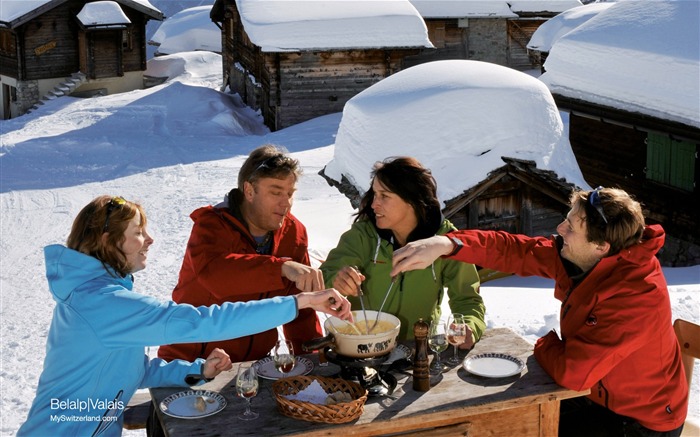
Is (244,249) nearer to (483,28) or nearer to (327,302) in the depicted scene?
(327,302)

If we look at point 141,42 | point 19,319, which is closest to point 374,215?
point 19,319

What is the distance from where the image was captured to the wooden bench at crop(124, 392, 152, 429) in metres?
4.32

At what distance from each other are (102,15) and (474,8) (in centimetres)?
1298

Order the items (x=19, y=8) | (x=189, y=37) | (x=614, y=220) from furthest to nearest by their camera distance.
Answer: (x=189, y=37)
(x=19, y=8)
(x=614, y=220)

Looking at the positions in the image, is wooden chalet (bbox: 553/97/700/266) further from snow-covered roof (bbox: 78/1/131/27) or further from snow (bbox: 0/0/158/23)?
snow (bbox: 0/0/158/23)

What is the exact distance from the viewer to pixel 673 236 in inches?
559

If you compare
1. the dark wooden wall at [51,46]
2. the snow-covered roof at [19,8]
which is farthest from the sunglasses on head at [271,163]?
the dark wooden wall at [51,46]

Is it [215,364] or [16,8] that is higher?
[16,8]

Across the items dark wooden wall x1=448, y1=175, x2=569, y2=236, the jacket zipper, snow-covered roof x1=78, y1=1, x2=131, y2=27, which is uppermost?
snow-covered roof x1=78, y1=1, x2=131, y2=27

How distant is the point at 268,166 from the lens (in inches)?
187

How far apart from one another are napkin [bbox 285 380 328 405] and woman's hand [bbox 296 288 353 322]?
35cm

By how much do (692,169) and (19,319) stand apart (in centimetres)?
978

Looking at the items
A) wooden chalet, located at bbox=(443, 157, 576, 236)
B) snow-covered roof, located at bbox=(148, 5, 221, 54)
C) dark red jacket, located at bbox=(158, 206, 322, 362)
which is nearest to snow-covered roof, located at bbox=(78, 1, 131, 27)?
snow-covered roof, located at bbox=(148, 5, 221, 54)

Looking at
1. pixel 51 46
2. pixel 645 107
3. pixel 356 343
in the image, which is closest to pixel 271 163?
pixel 356 343
